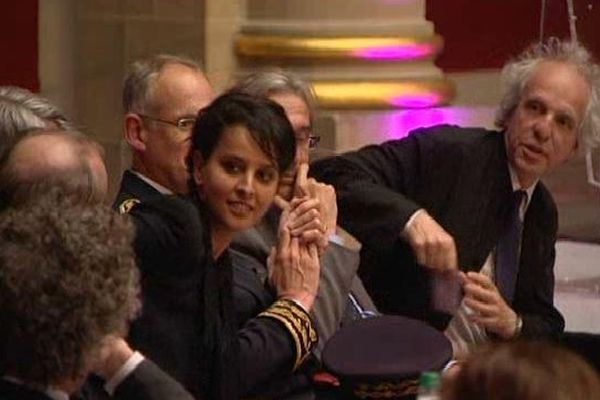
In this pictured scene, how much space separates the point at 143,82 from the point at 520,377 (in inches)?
85.1

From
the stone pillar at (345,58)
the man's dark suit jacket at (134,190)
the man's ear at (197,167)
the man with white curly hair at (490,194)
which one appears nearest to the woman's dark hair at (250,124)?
the man's ear at (197,167)

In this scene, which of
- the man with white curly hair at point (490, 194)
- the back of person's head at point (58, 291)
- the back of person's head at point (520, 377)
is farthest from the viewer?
the man with white curly hair at point (490, 194)

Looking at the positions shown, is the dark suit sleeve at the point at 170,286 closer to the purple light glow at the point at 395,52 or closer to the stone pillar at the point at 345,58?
the stone pillar at the point at 345,58

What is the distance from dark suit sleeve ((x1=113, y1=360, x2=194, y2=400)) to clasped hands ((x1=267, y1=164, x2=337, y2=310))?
76 centimetres

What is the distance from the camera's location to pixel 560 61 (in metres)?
4.46

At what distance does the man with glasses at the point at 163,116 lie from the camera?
4.09 metres

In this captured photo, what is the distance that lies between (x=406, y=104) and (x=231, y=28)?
613 millimetres

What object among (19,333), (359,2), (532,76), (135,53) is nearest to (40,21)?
(135,53)

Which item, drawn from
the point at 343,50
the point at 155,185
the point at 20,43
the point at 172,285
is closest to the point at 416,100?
the point at 343,50

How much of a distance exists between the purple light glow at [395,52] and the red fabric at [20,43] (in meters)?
1.11

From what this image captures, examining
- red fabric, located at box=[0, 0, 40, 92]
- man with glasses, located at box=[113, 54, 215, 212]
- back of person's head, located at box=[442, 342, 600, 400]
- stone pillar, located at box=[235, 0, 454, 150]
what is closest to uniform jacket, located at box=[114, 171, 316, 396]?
man with glasses, located at box=[113, 54, 215, 212]

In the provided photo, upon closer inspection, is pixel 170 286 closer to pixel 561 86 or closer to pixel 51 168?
pixel 51 168

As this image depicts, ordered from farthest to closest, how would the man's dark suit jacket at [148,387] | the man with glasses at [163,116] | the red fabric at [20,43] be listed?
the red fabric at [20,43] < the man with glasses at [163,116] < the man's dark suit jacket at [148,387]

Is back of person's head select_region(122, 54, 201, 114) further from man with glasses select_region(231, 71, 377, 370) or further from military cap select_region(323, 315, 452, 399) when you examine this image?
military cap select_region(323, 315, 452, 399)
